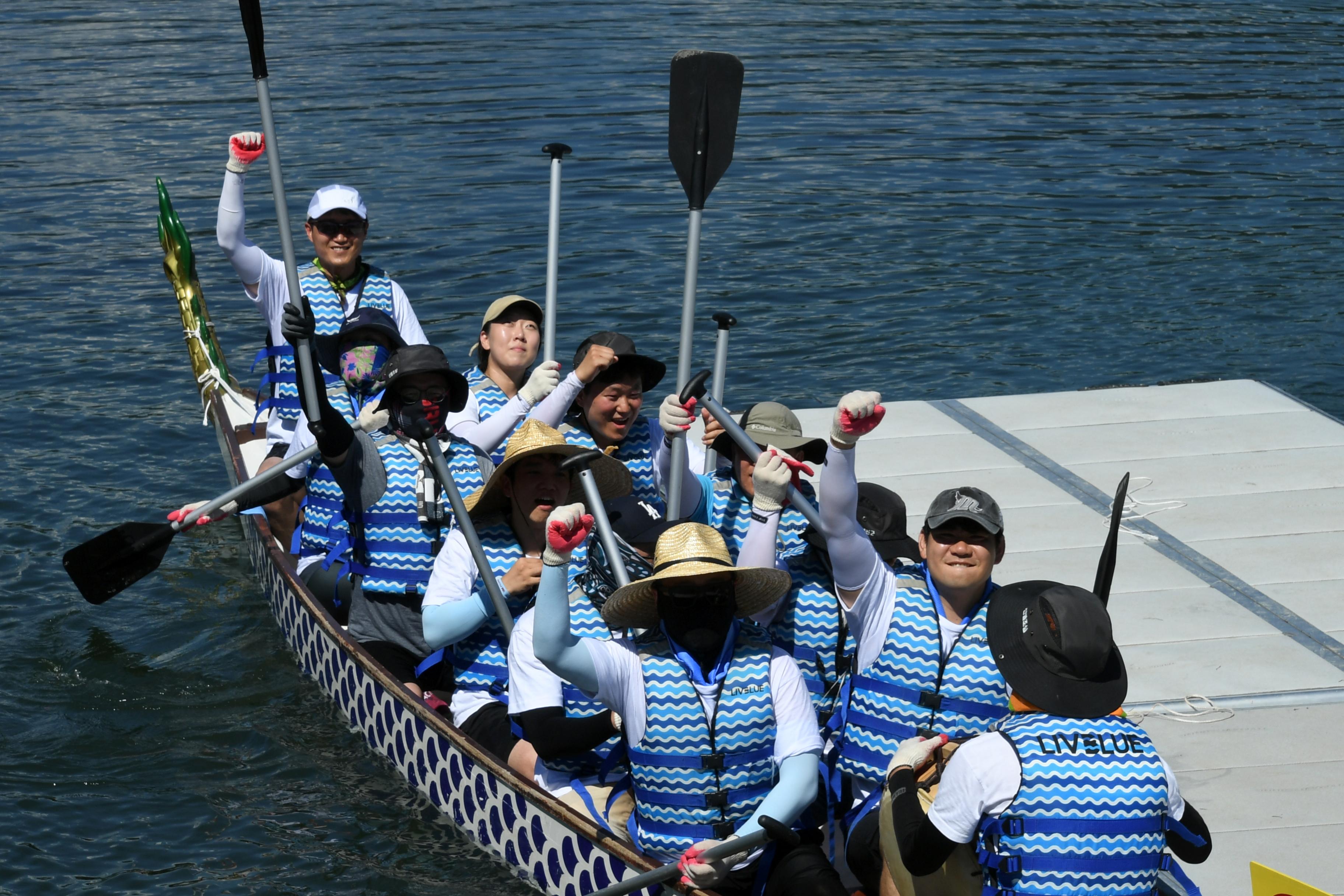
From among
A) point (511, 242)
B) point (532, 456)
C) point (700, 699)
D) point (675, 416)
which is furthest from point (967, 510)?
point (511, 242)

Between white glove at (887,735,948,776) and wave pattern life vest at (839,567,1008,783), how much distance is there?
682 millimetres

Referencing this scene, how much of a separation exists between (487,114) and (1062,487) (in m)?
13.0

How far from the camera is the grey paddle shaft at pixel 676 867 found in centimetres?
467

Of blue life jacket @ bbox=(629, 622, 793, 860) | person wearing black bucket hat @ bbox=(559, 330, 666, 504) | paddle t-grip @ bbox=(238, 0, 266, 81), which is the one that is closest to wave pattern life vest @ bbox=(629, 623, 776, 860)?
blue life jacket @ bbox=(629, 622, 793, 860)

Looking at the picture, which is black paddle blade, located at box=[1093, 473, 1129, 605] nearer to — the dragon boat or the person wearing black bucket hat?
the dragon boat

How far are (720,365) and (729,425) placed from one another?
1459 millimetres

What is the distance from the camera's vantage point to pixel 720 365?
7391 millimetres

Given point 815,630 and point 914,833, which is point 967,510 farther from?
point 914,833

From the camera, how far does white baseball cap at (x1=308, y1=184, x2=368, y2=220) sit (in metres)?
8.07

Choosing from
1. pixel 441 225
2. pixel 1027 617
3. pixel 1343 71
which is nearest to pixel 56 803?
pixel 1027 617

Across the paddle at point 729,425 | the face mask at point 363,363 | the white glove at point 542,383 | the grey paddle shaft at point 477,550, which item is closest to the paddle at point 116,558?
the face mask at point 363,363

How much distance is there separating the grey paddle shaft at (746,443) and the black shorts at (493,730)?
4.77 ft

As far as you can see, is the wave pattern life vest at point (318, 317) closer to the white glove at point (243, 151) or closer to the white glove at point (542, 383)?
the white glove at point (243, 151)

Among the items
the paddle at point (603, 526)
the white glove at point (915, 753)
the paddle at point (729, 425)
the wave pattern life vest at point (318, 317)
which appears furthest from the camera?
the wave pattern life vest at point (318, 317)
